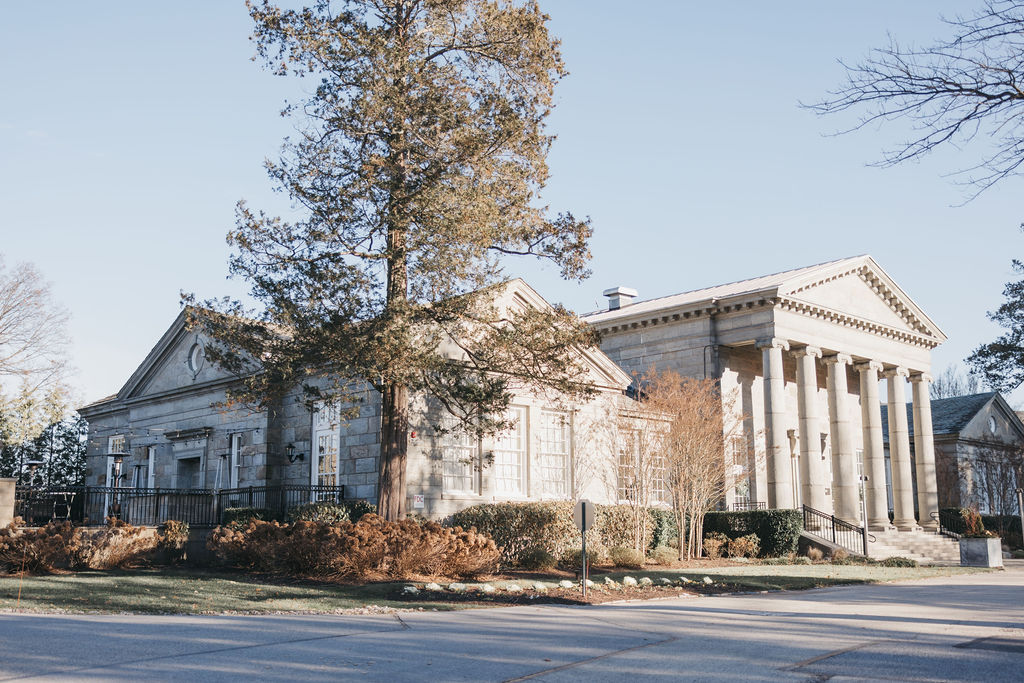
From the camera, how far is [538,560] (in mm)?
21609

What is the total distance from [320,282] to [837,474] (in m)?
21.5

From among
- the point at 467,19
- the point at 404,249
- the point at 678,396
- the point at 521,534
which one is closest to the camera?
the point at 404,249

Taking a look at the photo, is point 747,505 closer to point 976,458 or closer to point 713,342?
point 713,342

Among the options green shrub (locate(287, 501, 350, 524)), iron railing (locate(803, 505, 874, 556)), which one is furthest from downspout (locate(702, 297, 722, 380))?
green shrub (locate(287, 501, 350, 524))

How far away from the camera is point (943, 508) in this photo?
4147cm

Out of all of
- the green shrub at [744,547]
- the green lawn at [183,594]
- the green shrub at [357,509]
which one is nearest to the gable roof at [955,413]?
the green shrub at [744,547]

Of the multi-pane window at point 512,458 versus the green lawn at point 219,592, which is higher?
the multi-pane window at point 512,458

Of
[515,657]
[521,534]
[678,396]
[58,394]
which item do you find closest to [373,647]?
[515,657]

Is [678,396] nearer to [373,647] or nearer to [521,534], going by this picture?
[521,534]

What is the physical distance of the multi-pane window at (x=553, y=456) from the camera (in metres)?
26.2

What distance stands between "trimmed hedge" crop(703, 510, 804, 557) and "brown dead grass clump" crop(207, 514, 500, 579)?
12.6 meters

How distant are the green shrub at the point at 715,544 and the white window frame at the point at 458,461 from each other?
8106 millimetres

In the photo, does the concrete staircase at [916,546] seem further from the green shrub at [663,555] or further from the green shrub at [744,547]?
the green shrub at [663,555]

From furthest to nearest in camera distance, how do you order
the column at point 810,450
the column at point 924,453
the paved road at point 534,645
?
the column at point 924,453 → the column at point 810,450 → the paved road at point 534,645
